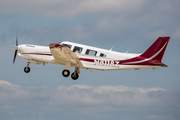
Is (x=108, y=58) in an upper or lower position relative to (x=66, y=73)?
upper

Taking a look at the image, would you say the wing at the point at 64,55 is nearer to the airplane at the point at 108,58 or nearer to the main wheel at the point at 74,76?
the airplane at the point at 108,58

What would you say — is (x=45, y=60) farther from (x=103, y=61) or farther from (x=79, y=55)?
(x=103, y=61)

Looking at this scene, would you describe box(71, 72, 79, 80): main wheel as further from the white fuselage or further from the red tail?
the red tail

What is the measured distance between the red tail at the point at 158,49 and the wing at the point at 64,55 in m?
6.52

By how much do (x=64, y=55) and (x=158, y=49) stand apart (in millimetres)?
8524

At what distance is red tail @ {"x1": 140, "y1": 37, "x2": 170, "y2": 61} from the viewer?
1059 inches

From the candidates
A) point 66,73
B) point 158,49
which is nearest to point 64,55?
point 66,73

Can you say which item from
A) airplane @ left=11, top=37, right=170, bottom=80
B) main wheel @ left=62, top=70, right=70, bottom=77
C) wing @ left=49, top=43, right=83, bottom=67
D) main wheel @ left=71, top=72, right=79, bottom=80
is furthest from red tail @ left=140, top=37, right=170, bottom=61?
main wheel @ left=62, top=70, right=70, bottom=77

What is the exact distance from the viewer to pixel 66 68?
27.4m

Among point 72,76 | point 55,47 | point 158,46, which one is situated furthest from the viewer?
point 72,76

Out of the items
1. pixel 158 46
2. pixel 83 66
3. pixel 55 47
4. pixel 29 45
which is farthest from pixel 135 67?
pixel 29 45

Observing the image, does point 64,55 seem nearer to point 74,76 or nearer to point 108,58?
point 74,76

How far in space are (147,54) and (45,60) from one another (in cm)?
958

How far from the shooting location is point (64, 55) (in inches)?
1056
